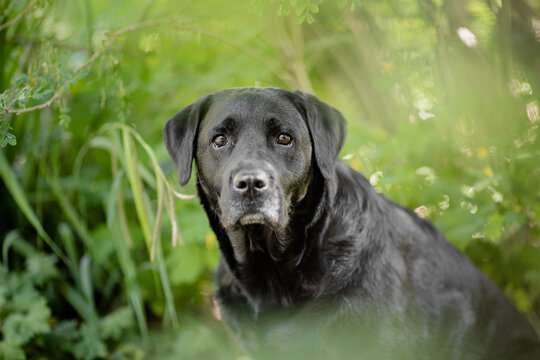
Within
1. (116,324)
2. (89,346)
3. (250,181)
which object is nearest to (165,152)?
(116,324)

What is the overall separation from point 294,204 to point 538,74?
1.87m

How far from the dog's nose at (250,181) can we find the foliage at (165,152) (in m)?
0.80

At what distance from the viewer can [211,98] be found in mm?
2557

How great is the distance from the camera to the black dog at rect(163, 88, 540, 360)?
91.9 inches

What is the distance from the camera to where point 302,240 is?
245 centimetres

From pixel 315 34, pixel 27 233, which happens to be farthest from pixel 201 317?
pixel 315 34

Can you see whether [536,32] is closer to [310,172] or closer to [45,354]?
[310,172]

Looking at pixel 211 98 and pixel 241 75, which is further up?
pixel 211 98

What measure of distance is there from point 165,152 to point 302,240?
56.8 inches

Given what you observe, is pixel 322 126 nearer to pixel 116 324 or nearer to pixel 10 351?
pixel 116 324

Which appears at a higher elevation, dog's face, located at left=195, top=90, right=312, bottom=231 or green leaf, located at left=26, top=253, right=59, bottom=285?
dog's face, located at left=195, top=90, right=312, bottom=231

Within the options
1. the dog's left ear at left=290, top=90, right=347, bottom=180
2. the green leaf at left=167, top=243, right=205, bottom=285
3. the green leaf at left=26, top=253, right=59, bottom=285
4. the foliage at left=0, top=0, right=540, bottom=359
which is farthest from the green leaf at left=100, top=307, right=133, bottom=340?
the dog's left ear at left=290, top=90, right=347, bottom=180

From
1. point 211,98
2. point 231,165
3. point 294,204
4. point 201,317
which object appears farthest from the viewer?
point 201,317

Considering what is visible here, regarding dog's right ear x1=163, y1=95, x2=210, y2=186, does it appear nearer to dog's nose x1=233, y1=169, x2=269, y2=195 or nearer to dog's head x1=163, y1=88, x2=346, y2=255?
dog's head x1=163, y1=88, x2=346, y2=255
